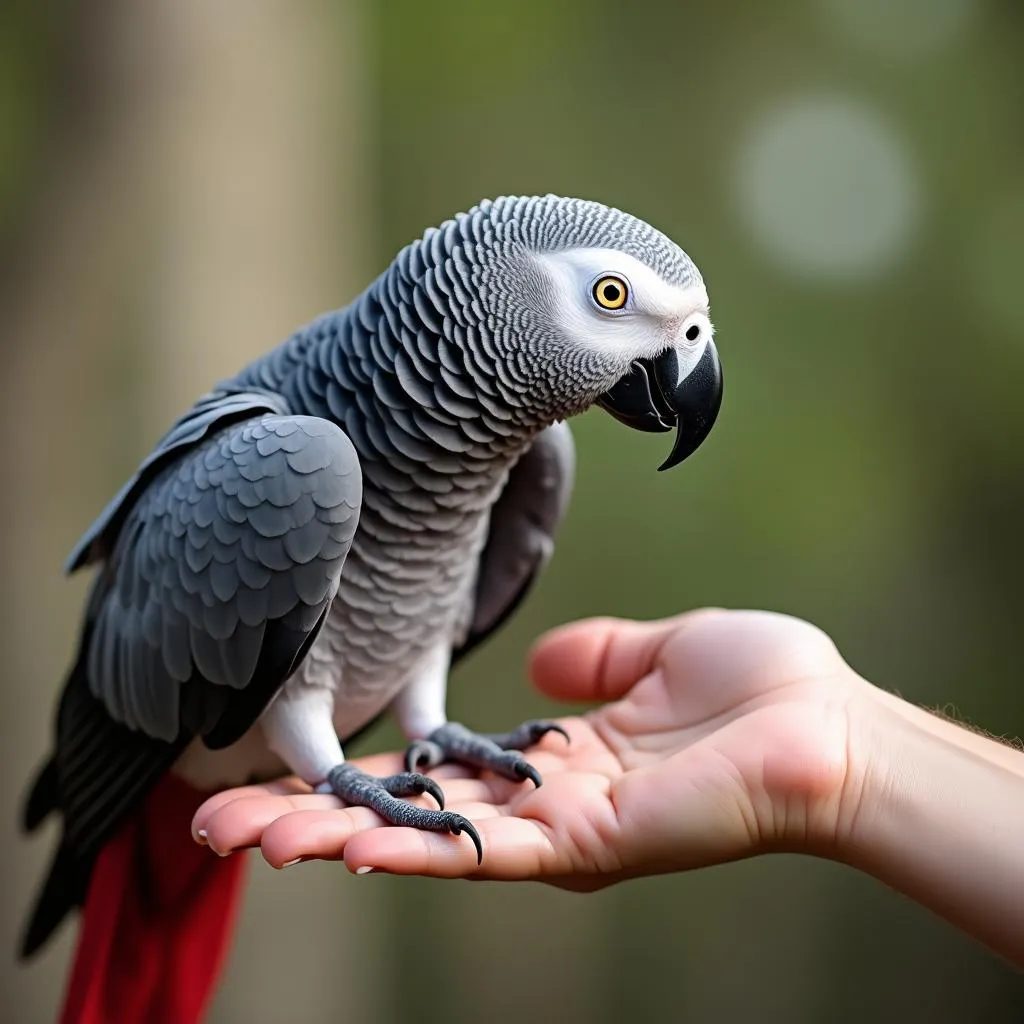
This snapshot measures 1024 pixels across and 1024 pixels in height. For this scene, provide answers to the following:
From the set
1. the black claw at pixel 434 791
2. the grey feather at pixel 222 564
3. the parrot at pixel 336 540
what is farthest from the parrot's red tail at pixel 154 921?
the black claw at pixel 434 791

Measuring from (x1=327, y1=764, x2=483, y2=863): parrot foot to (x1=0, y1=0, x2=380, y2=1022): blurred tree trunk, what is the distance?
79 cm

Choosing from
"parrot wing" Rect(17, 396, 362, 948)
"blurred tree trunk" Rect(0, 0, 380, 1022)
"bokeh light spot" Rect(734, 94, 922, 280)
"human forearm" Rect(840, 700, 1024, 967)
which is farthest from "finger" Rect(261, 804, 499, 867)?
"bokeh light spot" Rect(734, 94, 922, 280)

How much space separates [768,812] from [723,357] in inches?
41.3

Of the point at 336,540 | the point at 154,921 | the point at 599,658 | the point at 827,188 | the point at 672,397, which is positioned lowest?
the point at 154,921

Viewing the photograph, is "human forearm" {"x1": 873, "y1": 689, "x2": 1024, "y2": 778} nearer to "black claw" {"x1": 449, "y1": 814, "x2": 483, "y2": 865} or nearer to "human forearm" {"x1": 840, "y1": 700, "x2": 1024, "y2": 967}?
"human forearm" {"x1": 840, "y1": 700, "x2": 1024, "y2": 967}

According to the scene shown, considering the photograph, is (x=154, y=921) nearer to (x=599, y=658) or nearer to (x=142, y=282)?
(x=599, y=658)

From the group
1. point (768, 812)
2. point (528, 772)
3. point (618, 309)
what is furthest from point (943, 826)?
point (618, 309)

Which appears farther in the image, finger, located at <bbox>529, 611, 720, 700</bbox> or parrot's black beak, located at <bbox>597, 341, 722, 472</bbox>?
finger, located at <bbox>529, 611, 720, 700</bbox>

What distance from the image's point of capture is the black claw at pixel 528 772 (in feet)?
2.54

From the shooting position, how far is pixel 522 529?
0.95 meters

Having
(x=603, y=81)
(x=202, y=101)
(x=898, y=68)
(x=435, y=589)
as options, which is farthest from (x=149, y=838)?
(x=898, y=68)

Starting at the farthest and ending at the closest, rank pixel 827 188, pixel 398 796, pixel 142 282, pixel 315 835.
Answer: pixel 827 188 → pixel 142 282 → pixel 398 796 → pixel 315 835

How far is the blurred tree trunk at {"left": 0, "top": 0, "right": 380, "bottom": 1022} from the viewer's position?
49.6 inches

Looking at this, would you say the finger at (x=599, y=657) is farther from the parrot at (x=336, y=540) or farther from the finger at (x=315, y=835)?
the finger at (x=315, y=835)
